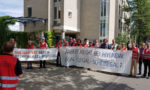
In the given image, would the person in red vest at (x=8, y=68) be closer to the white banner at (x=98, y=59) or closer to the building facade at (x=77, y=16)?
the white banner at (x=98, y=59)

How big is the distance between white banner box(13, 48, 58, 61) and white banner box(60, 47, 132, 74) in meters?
0.70

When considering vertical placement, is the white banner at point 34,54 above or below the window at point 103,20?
below

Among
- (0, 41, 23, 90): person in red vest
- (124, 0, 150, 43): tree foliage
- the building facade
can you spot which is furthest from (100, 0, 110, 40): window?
(0, 41, 23, 90): person in red vest

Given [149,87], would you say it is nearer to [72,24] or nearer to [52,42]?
[52,42]

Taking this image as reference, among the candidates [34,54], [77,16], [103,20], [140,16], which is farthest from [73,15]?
[34,54]

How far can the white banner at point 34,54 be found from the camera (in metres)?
8.66

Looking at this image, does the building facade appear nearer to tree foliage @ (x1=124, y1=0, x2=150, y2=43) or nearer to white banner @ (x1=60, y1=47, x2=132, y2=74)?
tree foliage @ (x1=124, y1=0, x2=150, y2=43)

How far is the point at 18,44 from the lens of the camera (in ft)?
39.8

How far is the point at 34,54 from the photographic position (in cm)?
905

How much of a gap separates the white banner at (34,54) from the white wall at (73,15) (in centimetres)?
1114

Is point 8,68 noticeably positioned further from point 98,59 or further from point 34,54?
point 34,54

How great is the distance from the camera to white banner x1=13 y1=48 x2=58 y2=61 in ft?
28.4

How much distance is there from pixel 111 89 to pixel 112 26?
67.5 feet

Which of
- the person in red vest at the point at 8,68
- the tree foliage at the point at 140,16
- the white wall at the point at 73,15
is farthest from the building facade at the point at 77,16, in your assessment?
the person in red vest at the point at 8,68
